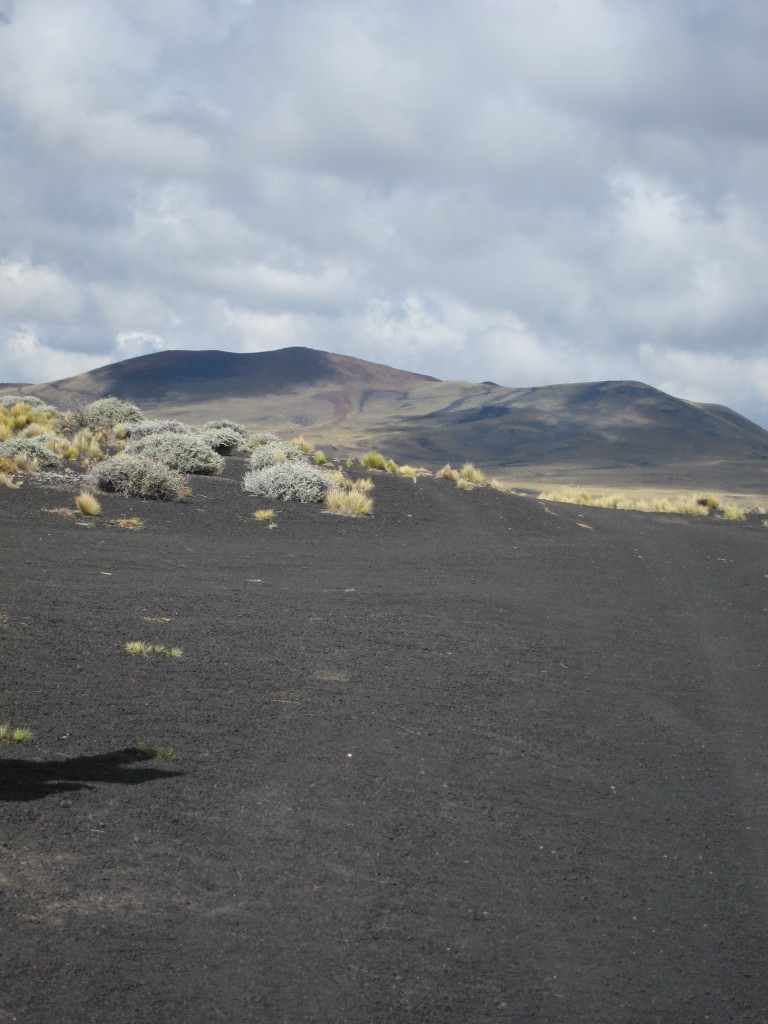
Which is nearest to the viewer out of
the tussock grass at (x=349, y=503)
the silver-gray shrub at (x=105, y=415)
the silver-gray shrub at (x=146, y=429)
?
the tussock grass at (x=349, y=503)

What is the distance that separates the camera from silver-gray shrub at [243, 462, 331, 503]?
18297 mm

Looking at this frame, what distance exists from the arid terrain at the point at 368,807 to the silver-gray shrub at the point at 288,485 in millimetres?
6901

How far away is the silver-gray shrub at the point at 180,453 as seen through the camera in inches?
779

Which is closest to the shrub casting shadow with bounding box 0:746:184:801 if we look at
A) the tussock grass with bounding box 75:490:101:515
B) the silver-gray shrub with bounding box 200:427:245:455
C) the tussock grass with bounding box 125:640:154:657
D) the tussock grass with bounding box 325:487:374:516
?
the tussock grass with bounding box 125:640:154:657

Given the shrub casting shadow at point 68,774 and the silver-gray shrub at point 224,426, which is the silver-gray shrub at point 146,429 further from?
the shrub casting shadow at point 68,774

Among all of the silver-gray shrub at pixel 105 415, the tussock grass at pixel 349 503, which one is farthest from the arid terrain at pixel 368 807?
the silver-gray shrub at pixel 105 415

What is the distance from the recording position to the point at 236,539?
14.8 meters

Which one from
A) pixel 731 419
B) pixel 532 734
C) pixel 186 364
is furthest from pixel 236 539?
pixel 186 364

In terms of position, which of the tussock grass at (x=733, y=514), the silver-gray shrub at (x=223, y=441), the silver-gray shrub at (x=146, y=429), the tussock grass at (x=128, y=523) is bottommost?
the tussock grass at (x=128, y=523)

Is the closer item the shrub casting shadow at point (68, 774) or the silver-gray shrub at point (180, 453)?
the shrub casting shadow at point (68, 774)

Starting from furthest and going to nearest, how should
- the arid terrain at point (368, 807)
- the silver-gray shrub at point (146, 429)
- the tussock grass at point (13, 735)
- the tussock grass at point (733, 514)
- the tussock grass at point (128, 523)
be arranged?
the silver-gray shrub at point (146, 429) → the tussock grass at point (733, 514) → the tussock grass at point (128, 523) → the tussock grass at point (13, 735) → the arid terrain at point (368, 807)

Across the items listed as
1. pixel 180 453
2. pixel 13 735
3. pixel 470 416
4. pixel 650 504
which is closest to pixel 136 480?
pixel 180 453

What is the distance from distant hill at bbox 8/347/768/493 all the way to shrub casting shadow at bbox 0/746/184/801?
91.0 m

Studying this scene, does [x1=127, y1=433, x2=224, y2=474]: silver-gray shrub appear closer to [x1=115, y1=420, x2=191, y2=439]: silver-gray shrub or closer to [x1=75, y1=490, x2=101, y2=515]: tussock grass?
[x1=75, y1=490, x2=101, y2=515]: tussock grass
